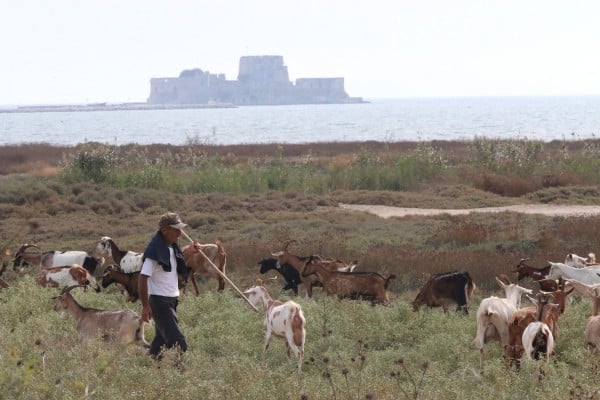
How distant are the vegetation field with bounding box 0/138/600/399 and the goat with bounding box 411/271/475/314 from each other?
34cm

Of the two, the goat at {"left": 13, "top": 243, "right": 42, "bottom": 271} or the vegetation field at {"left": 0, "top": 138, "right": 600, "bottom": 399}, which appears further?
the goat at {"left": 13, "top": 243, "right": 42, "bottom": 271}

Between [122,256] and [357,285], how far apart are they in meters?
4.99

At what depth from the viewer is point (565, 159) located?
37656mm

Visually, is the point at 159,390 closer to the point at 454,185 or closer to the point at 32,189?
the point at 32,189

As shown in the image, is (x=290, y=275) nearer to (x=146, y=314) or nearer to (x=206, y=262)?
(x=206, y=262)

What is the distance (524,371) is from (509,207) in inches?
762

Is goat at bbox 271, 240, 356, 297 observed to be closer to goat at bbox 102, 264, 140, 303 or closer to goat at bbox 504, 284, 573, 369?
goat at bbox 102, 264, 140, 303

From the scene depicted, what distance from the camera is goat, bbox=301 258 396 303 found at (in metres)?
14.4

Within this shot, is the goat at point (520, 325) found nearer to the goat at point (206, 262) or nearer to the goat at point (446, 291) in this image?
the goat at point (446, 291)

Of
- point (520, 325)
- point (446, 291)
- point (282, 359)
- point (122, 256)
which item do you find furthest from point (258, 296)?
point (122, 256)

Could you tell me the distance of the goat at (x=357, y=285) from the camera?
14.4 metres

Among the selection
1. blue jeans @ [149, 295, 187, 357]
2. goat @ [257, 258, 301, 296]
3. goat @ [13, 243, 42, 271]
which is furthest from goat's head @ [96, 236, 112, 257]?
blue jeans @ [149, 295, 187, 357]

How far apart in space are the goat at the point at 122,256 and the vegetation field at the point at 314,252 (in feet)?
1.75

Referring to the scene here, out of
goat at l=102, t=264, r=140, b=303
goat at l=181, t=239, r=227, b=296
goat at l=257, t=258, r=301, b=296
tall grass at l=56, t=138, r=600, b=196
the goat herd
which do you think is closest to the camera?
the goat herd
